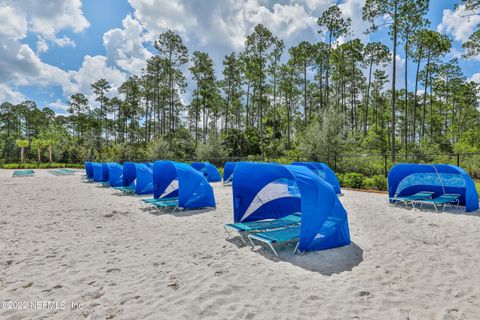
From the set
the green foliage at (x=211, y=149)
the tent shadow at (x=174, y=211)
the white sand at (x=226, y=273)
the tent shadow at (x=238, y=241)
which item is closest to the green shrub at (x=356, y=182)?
the white sand at (x=226, y=273)

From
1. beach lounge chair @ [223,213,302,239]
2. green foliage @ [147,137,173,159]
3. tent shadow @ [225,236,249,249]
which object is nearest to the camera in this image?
tent shadow @ [225,236,249,249]

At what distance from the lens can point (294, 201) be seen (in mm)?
7328

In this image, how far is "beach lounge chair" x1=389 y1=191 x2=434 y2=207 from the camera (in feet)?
31.5

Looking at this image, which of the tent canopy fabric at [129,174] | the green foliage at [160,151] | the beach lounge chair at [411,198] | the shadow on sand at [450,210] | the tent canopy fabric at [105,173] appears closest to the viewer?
the shadow on sand at [450,210]

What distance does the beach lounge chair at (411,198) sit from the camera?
960cm

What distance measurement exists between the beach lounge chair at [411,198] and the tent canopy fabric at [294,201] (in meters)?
4.71

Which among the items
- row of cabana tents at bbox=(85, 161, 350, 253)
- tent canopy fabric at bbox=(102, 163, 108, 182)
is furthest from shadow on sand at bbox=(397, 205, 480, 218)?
tent canopy fabric at bbox=(102, 163, 108, 182)

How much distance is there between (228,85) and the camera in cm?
3944

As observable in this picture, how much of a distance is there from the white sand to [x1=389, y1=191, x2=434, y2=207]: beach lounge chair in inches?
76.8

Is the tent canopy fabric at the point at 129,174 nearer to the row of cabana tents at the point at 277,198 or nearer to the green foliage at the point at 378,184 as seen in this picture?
the row of cabana tents at the point at 277,198

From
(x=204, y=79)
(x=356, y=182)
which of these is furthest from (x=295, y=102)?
(x=356, y=182)

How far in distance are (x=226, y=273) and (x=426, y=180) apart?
9.45 meters

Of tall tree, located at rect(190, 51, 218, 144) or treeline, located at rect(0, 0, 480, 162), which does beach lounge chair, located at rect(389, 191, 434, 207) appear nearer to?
treeline, located at rect(0, 0, 480, 162)

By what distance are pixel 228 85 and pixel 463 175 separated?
3349 cm
